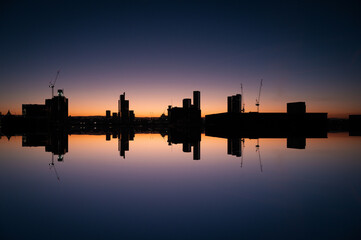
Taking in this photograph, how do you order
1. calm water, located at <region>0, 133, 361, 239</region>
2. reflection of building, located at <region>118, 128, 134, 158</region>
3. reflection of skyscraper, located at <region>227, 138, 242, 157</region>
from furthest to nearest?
reflection of building, located at <region>118, 128, 134, 158</region> → reflection of skyscraper, located at <region>227, 138, 242, 157</region> → calm water, located at <region>0, 133, 361, 239</region>

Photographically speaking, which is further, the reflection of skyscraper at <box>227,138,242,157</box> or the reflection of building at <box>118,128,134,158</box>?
the reflection of building at <box>118,128,134,158</box>

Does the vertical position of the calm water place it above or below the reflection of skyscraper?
above

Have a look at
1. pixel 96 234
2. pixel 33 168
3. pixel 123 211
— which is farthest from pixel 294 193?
pixel 33 168

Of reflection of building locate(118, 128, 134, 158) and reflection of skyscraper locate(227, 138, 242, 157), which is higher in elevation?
reflection of building locate(118, 128, 134, 158)

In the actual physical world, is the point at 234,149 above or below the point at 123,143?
below

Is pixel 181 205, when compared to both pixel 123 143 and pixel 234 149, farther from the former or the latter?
pixel 123 143

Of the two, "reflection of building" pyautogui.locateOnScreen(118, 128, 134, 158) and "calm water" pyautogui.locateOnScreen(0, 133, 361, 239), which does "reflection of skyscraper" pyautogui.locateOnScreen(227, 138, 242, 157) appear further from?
"calm water" pyautogui.locateOnScreen(0, 133, 361, 239)

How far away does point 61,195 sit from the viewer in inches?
678

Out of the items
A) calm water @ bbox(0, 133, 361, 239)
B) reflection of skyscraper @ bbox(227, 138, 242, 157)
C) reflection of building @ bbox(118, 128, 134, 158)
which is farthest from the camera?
reflection of building @ bbox(118, 128, 134, 158)

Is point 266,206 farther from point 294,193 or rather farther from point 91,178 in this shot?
point 91,178

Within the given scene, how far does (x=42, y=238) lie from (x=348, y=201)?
15440 millimetres

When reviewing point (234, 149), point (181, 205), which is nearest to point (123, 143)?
point (234, 149)

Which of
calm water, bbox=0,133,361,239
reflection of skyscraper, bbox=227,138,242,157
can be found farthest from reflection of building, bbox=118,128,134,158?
calm water, bbox=0,133,361,239

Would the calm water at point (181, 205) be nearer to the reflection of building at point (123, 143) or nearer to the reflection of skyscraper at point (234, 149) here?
the reflection of skyscraper at point (234, 149)
